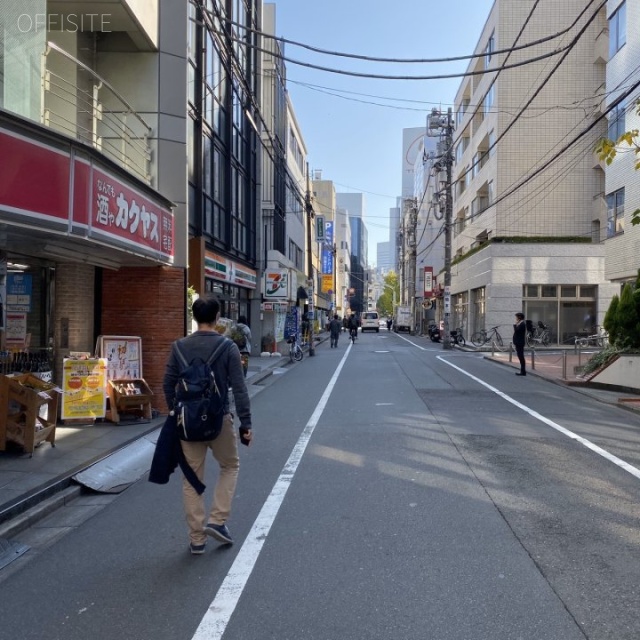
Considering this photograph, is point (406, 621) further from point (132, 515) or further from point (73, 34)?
point (73, 34)

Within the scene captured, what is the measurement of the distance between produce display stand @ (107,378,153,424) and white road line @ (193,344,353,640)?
349 centimetres

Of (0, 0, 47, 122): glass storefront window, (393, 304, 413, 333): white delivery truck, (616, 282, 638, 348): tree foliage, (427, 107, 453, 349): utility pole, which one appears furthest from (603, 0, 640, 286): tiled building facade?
(393, 304, 413, 333): white delivery truck

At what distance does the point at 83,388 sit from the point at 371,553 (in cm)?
633

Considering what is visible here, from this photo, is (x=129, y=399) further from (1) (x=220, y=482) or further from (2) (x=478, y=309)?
(2) (x=478, y=309)

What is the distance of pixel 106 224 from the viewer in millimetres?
8367

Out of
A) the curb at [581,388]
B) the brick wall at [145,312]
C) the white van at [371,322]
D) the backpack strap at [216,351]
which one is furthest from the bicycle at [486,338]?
the white van at [371,322]

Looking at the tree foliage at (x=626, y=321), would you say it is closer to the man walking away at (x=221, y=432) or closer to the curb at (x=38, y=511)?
the man walking away at (x=221, y=432)

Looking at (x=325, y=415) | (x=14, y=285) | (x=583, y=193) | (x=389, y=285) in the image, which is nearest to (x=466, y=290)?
(x=583, y=193)

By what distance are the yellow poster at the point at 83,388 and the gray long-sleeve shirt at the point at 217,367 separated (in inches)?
211

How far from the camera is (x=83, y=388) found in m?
9.55

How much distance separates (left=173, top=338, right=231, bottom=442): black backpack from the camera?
441 cm

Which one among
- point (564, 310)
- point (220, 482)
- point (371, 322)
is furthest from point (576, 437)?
point (371, 322)

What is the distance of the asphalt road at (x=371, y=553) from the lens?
3.62m

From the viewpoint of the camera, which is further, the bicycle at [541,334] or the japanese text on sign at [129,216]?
the bicycle at [541,334]
